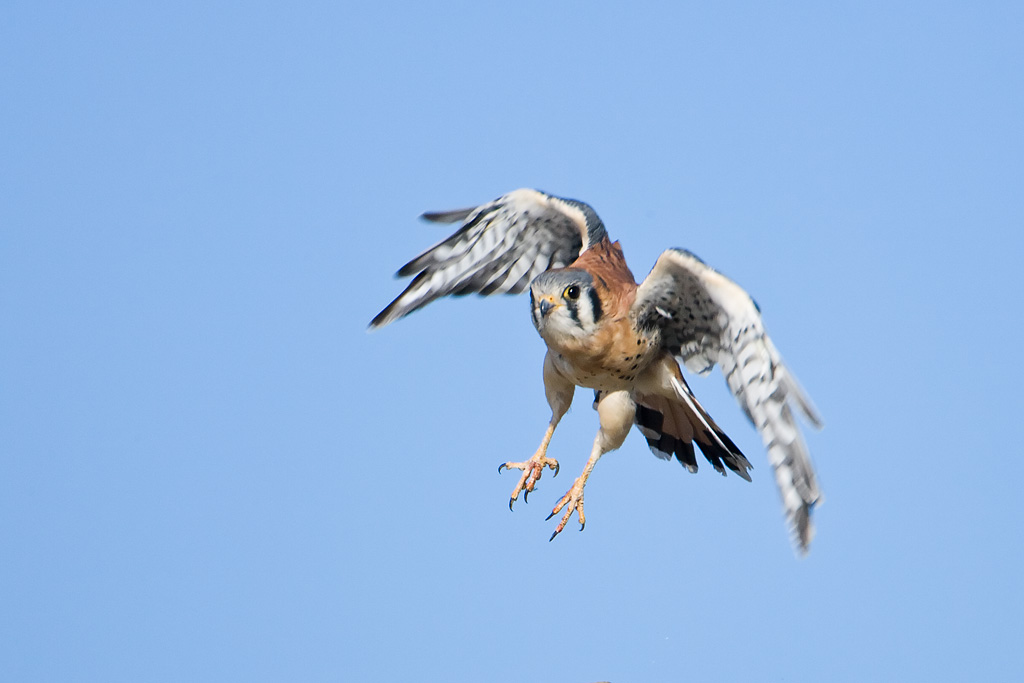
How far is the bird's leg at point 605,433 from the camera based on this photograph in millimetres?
7438

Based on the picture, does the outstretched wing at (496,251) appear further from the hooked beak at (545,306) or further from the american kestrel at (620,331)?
the hooked beak at (545,306)

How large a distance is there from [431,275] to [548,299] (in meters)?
1.72

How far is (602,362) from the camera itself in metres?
7.07

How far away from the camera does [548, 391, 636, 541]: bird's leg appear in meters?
7.44

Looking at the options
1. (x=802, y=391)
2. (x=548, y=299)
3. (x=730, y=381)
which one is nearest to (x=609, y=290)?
(x=548, y=299)

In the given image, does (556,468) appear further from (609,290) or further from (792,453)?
(792,453)

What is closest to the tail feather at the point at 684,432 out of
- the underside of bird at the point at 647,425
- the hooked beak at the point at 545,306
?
the underside of bird at the point at 647,425

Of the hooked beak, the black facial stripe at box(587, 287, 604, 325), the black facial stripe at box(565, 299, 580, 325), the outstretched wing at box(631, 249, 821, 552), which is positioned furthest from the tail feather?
the hooked beak

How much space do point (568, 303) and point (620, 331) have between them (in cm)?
41

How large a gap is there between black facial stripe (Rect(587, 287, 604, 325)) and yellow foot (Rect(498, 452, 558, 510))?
4.26ft

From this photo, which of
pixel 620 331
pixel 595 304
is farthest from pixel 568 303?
pixel 620 331

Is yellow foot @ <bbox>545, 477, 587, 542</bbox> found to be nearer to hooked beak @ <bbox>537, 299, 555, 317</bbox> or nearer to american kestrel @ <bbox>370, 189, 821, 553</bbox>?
american kestrel @ <bbox>370, 189, 821, 553</bbox>

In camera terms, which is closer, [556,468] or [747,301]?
[747,301]

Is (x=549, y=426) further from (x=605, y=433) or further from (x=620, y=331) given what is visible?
(x=620, y=331)
